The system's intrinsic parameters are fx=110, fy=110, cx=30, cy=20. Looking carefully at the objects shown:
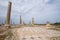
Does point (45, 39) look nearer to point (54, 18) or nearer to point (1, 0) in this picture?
point (54, 18)

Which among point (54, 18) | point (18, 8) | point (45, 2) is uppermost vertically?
Answer: point (45, 2)

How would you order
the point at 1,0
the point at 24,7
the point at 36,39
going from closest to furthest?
the point at 36,39
the point at 1,0
the point at 24,7

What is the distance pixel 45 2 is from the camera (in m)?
7.15

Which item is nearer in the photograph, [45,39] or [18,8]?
[45,39]

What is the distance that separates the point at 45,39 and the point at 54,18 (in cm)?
199

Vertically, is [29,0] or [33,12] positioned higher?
[29,0]

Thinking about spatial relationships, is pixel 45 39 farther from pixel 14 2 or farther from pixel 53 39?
pixel 14 2

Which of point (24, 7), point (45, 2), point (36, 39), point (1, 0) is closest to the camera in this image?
point (36, 39)

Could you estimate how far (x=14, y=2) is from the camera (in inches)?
263

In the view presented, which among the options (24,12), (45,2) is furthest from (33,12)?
(45,2)

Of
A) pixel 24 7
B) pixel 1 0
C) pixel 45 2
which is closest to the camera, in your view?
pixel 1 0

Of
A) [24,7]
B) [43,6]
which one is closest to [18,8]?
[24,7]

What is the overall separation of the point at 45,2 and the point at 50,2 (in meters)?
0.32

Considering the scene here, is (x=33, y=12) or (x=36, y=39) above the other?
(x=33, y=12)
